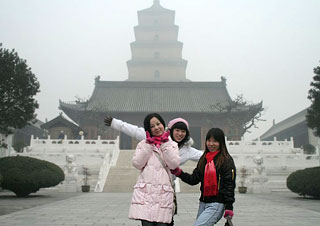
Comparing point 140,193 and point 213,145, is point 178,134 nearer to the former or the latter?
point 213,145

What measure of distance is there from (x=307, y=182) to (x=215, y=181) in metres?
8.19

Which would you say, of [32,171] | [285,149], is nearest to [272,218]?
[32,171]

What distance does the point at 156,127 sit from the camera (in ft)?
9.64

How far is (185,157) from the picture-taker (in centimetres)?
332

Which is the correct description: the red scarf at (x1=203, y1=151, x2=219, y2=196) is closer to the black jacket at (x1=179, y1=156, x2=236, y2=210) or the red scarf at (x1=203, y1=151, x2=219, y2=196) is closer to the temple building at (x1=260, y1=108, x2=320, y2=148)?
the black jacket at (x1=179, y1=156, x2=236, y2=210)

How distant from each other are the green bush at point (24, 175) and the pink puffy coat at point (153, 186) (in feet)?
27.6

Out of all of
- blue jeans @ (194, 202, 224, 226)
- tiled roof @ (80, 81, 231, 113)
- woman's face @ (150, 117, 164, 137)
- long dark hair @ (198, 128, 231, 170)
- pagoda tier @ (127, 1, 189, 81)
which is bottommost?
blue jeans @ (194, 202, 224, 226)

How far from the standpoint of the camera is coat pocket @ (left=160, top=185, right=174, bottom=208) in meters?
2.73

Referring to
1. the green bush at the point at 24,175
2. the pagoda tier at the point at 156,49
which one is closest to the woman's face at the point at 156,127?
the green bush at the point at 24,175

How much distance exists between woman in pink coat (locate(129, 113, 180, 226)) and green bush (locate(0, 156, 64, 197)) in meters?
8.42

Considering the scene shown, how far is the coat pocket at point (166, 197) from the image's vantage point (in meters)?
2.73

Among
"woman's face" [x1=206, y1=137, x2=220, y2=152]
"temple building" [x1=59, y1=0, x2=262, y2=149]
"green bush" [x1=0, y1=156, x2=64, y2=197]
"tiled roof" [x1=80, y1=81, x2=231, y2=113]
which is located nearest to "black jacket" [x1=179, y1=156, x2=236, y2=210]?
"woman's face" [x1=206, y1=137, x2=220, y2=152]

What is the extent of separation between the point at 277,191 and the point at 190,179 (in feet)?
39.4

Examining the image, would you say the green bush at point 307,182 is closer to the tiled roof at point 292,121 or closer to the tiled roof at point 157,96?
the tiled roof at point 157,96
